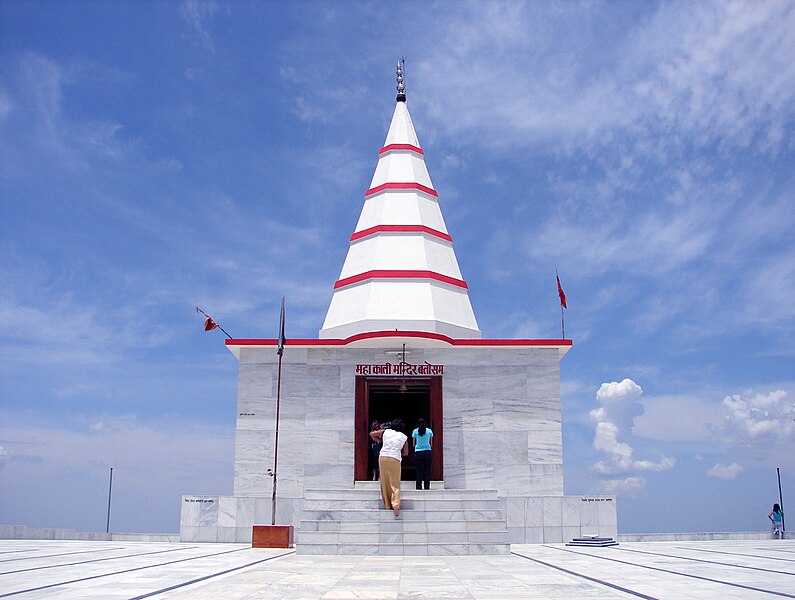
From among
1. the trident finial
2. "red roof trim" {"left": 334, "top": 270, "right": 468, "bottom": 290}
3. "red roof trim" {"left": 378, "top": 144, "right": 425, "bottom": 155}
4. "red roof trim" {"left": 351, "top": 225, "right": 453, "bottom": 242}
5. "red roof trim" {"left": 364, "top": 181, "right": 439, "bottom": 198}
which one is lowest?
"red roof trim" {"left": 334, "top": 270, "right": 468, "bottom": 290}

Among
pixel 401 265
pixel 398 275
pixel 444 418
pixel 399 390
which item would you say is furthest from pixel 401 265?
pixel 444 418

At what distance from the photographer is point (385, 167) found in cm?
2488

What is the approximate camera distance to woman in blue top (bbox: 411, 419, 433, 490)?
1752cm

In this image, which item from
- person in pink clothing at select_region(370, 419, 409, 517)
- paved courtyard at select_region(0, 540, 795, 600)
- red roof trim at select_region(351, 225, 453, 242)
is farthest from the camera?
red roof trim at select_region(351, 225, 453, 242)

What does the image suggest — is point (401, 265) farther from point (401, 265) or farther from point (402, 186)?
point (402, 186)

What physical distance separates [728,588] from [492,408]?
40.4ft

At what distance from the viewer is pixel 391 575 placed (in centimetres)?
955

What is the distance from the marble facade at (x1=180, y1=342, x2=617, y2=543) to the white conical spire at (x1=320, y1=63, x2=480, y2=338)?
956 mm

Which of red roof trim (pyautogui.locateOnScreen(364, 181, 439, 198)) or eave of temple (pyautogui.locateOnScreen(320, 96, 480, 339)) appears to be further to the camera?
red roof trim (pyautogui.locateOnScreen(364, 181, 439, 198))

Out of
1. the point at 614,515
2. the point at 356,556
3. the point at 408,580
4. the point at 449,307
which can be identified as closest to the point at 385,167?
the point at 449,307

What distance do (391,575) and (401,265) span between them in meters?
13.3

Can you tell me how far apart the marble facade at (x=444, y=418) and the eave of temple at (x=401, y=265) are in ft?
3.35

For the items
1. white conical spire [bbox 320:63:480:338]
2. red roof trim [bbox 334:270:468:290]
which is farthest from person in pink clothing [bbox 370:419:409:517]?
red roof trim [bbox 334:270:468:290]

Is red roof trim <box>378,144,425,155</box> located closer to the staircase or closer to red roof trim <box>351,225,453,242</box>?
red roof trim <box>351,225,453,242</box>
